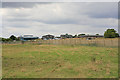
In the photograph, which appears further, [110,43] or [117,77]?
[110,43]

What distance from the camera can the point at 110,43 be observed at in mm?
37938

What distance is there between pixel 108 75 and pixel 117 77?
648 mm

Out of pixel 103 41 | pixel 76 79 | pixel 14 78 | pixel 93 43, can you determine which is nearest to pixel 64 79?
pixel 76 79

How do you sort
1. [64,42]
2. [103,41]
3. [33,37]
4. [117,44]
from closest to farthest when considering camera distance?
[117,44]
[103,41]
[64,42]
[33,37]

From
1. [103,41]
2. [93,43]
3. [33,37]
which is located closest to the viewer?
[103,41]

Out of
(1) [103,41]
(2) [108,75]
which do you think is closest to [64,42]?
(1) [103,41]

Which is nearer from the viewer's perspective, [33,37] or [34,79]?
[34,79]

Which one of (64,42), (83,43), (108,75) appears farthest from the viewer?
(64,42)

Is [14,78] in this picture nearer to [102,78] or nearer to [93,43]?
[102,78]

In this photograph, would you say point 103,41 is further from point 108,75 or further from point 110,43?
point 108,75

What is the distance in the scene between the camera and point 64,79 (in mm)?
9281

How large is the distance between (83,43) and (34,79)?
39.5 meters

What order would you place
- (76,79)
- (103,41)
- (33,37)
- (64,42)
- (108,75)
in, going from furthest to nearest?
(33,37) < (64,42) < (103,41) < (108,75) < (76,79)

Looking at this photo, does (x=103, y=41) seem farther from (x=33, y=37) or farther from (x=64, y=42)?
(x=33, y=37)
